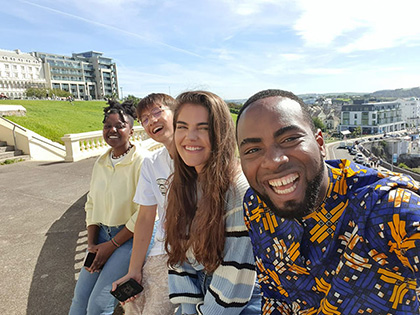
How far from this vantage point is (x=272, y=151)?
1.22 m

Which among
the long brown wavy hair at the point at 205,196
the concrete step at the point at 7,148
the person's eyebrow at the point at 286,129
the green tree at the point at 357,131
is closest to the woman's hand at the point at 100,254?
the long brown wavy hair at the point at 205,196

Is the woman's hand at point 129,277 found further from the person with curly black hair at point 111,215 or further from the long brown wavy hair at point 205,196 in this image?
the long brown wavy hair at point 205,196

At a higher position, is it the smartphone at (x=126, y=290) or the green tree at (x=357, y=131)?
the smartphone at (x=126, y=290)

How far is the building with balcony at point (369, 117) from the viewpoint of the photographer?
355 feet

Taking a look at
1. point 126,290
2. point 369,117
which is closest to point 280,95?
point 126,290

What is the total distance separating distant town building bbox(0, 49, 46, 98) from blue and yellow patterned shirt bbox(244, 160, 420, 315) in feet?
336

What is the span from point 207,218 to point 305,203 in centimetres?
73

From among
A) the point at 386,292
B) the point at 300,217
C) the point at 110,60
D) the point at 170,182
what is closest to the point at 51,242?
the point at 170,182

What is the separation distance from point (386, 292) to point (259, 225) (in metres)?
0.60

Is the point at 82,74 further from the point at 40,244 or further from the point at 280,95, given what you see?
the point at 280,95

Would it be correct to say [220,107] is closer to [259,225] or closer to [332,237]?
Answer: [259,225]

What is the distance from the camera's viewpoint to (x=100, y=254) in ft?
8.64

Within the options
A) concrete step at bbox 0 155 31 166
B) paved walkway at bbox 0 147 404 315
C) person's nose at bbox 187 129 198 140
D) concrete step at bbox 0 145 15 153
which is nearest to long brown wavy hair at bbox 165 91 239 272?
person's nose at bbox 187 129 198 140

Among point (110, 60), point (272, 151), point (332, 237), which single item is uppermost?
point (110, 60)
